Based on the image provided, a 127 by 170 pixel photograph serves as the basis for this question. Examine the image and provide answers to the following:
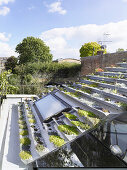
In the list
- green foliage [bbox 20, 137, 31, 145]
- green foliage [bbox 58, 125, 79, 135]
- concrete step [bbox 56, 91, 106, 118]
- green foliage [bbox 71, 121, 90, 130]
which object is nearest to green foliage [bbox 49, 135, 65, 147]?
green foliage [bbox 58, 125, 79, 135]

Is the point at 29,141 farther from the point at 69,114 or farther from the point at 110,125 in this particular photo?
the point at 110,125

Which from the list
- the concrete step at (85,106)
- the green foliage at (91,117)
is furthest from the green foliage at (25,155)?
the concrete step at (85,106)

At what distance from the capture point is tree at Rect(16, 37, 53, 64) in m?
28.9

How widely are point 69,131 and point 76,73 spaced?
17906 mm

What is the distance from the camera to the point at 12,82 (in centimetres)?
1585

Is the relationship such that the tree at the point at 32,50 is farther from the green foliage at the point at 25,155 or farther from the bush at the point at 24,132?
the green foliage at the point at 25,155

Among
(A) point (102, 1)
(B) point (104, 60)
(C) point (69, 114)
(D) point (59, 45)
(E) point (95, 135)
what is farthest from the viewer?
(D) point (59, 45)

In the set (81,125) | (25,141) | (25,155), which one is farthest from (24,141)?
(81,125)

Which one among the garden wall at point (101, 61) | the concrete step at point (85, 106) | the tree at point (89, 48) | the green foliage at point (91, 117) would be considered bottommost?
the green foliage at point (91, 117)

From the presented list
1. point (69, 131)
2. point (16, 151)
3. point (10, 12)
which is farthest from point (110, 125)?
point (10, 12)

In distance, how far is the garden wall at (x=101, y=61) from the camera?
44.7 feet

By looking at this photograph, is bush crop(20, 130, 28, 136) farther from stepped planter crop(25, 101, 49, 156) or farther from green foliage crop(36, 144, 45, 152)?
green foliage crop(36, 144, 45, 152)

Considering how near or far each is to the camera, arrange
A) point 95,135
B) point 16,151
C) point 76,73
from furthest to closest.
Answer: point 76,73 < point 16,151 < point 95,135

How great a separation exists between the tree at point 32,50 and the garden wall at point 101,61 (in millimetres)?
12667
